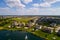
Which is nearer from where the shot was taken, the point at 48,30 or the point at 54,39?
the point at 54,39

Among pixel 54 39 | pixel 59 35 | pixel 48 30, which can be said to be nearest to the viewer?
pixel 54 39

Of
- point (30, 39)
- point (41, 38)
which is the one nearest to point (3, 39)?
point (30, 39)

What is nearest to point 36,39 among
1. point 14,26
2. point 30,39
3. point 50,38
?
point 30,39

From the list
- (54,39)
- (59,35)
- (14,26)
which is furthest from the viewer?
(14,26)

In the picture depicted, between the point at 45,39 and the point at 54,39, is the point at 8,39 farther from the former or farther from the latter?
the point at 54,39

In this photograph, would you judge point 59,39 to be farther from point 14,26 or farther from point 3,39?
point 14,26

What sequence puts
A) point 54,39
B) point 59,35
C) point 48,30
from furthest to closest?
1. point 48,30
2. point 59,35
3. point 54,39

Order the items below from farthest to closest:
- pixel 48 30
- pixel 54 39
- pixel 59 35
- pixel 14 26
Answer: pixel 14 26
pixel 48 30
pixel 59 35
pixel 54 39

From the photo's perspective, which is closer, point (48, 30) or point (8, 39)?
point (8, 39)

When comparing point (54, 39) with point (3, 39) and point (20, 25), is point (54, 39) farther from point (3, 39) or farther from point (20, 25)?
point (20, 25)
